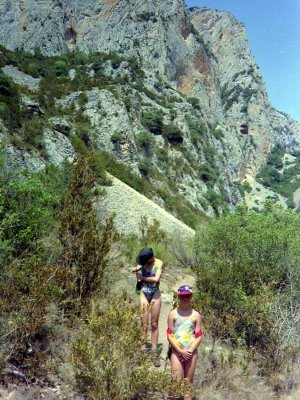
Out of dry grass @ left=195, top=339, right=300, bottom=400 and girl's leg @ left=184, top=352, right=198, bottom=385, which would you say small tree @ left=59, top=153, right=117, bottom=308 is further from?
dry grass @ left=195, top=339, right=300, bottom=400

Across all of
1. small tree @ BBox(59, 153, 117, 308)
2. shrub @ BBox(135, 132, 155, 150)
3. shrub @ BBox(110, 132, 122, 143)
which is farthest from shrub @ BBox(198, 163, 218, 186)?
small tree @ BBox(59, 153, 117, 308)

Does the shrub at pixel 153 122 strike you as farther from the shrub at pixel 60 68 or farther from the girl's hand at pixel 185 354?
the girl's hand at pixel 185 354

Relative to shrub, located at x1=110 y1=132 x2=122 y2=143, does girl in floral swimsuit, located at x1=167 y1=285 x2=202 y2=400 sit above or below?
below

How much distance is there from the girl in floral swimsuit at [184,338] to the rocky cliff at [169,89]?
15492mm

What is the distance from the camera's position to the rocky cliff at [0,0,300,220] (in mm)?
34438

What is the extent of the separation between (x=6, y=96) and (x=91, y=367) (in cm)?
1695

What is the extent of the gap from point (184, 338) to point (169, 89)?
59.2 metres

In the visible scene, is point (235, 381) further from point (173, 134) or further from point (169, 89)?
point (169, 89)

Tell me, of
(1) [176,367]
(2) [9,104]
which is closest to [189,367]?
(1) [176,367]

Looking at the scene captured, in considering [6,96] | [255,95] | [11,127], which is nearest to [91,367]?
[11,127]

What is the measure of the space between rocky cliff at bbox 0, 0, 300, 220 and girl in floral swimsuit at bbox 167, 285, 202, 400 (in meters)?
15.5

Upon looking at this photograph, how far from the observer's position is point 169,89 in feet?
200

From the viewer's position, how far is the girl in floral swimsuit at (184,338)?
491 cm

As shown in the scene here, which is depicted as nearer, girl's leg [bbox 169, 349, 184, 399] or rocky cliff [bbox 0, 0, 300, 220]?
girl's leg [bbox 169, 349, 184, 399]
